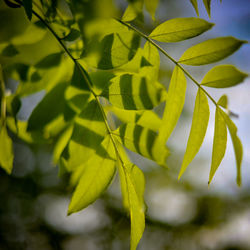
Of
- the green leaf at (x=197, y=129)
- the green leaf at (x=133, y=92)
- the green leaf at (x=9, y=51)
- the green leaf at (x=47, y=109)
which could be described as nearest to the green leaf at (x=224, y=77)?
the green leaf at (x=197, y=129)

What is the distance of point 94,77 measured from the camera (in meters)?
0.77

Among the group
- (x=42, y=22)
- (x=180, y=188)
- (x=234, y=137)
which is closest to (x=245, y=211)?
(x=180, y=188)

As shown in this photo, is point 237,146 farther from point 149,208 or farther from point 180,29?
point 149,208

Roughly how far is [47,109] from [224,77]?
20.3 inches

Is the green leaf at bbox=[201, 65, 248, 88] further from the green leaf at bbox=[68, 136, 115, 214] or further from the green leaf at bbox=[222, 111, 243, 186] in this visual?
the green leaf at bbox=[68, 136, 115, 214]

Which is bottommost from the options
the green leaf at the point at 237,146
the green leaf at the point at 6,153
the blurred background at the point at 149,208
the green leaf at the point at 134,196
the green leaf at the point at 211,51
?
the blurred background at the point at 149,208

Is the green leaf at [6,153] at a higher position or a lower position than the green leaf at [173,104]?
lower

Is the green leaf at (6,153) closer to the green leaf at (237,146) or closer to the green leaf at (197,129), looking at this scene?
the green leaf at (197,129)

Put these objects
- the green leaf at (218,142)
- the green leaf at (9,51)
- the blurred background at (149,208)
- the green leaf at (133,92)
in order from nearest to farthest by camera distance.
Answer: the green leaf at (133,92) → the green leaf at (218,142) → the green leaf at (9,51) → the blurred background at (149,208)

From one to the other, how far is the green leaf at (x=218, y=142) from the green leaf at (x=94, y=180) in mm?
269

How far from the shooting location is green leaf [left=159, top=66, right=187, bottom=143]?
2.16ft

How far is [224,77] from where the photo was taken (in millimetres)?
656

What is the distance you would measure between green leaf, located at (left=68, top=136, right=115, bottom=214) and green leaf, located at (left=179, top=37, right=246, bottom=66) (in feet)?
1.17

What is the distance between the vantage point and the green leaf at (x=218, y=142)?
62 centimetres
